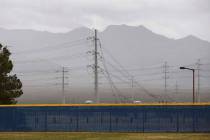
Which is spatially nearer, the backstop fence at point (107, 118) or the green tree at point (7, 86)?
the backstop fence at point (107, 118)

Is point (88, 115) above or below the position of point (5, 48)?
below

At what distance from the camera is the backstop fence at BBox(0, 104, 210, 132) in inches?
1694

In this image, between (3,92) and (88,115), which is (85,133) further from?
(3,92)

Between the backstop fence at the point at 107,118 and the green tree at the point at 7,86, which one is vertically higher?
the green tree at the point at 7,86

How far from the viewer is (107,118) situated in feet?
147

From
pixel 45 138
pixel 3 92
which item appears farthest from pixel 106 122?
pixel 3 92

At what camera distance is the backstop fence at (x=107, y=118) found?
43031 millimetres

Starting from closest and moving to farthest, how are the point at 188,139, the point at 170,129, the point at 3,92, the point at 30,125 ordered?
the point at 188,139 < the point at 170,129 < the point at 30,125 < the point at 3,92

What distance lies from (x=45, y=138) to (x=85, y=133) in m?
5.49

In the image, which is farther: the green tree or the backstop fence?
the green tree

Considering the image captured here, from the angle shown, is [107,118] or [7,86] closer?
[107,118]

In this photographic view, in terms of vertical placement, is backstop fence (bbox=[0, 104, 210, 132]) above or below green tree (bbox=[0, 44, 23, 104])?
below

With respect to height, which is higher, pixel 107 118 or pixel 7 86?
pixel 7 86

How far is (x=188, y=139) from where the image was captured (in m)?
36.7
